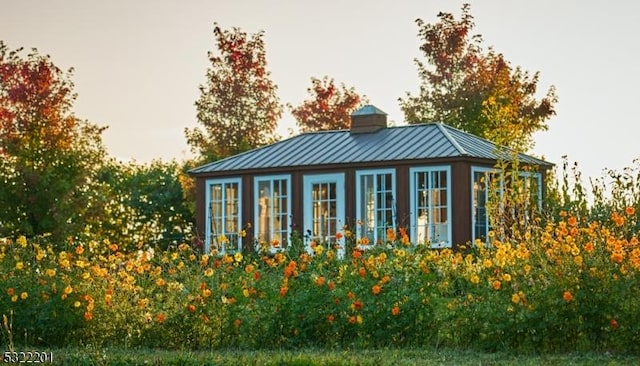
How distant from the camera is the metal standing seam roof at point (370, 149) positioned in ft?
67.1

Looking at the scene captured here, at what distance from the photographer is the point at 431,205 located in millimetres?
20344

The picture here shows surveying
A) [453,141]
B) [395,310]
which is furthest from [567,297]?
[453,141]

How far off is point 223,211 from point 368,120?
11.3 ft

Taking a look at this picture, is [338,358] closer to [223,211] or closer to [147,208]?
[223,211]

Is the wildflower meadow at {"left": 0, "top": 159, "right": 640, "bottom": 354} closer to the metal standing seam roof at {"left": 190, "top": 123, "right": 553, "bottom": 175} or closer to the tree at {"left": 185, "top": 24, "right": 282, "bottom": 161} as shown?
the metal standing seam roof at {"left": 190, "top": 123, "right": 553, "bottom": 175}

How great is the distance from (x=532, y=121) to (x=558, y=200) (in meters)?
9.79

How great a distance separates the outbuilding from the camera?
66.0ft

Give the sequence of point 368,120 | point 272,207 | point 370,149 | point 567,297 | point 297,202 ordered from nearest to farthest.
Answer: point 567,297, point 370,149, point 297,202, point 272,207, point 368,120

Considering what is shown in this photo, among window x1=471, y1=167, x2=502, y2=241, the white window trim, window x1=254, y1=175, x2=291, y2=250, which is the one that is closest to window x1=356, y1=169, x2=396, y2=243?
window x1=471, y1=167, x2=502, y2=241

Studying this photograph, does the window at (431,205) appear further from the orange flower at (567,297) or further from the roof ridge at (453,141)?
the orange flower at (567,297)

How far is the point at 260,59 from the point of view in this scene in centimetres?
3031

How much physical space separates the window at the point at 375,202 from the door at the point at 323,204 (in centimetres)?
41

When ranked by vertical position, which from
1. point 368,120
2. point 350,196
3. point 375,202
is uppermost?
point 368,120

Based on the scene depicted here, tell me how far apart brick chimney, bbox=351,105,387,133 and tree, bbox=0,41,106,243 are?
6.65m
